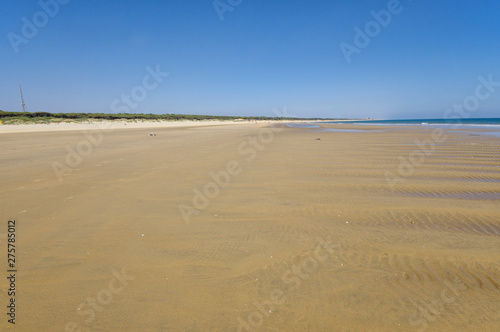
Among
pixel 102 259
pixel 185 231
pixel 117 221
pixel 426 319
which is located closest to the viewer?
pixel 426 319

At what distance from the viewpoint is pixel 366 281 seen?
2.46 meters

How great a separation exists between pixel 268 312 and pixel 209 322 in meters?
0.51

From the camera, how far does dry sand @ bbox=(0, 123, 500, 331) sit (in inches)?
80.6

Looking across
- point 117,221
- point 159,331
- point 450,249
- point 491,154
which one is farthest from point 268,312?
point 491,154

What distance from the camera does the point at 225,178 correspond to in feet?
20.9

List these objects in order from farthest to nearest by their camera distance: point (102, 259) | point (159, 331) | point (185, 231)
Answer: point (185, 231) < point (102, 259) < point (159, 331)

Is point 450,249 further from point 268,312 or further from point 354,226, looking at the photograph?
point 268,312

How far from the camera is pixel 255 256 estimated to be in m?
2.86

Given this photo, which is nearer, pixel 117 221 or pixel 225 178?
pixel 117 221

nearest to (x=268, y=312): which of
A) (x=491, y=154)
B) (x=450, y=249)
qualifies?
(x=450, y=249)

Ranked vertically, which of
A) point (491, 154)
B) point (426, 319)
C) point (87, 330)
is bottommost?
point (87, 330)

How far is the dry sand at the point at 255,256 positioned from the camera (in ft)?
6.72

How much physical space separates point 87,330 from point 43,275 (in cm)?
105

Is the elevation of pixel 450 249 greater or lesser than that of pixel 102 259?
greater
